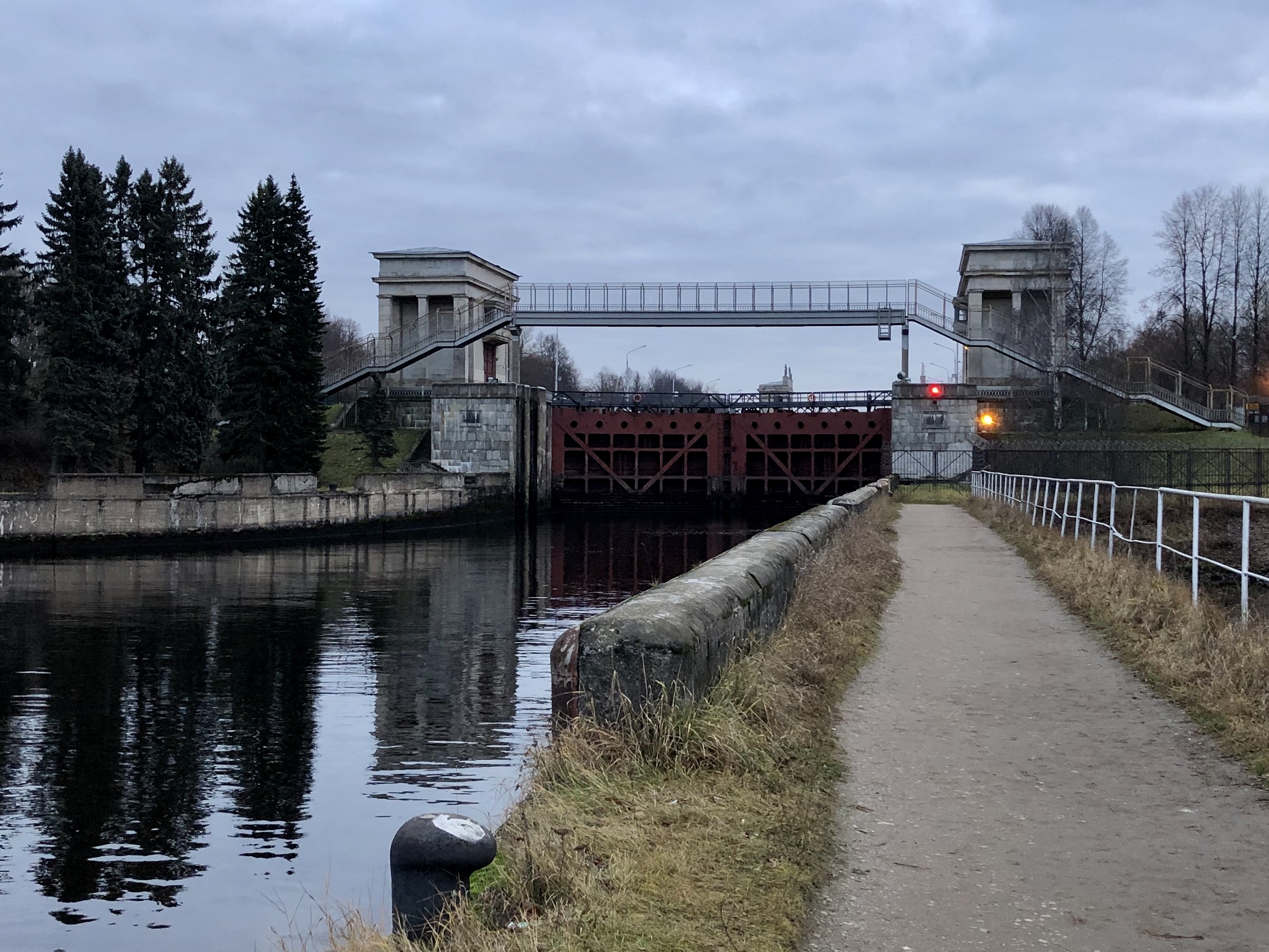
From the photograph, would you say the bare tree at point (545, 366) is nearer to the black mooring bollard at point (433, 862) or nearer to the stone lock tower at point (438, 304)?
the stone lock tower at point (438, 304)

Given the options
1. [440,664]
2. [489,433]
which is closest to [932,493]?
[489,433]

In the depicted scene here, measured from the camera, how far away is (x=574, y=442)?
5228 cm

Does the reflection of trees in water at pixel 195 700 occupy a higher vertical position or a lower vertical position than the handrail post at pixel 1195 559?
lower

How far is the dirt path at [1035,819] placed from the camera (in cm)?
411

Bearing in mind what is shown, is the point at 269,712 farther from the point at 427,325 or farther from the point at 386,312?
the point at 386,312

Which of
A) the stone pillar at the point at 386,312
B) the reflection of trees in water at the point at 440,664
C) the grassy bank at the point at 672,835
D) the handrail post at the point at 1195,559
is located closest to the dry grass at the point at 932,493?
Answer: the reflection of trees in water at the point at 440,664

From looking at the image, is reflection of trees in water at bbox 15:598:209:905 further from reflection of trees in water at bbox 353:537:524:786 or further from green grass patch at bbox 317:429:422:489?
green grass patch at bbox 317:429:422:489

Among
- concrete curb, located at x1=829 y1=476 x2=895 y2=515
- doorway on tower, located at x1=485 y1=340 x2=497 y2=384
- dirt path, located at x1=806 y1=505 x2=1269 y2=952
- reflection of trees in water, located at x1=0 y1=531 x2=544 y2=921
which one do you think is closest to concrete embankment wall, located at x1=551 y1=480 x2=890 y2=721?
dirt path, located at x1=806 y1=505 x2=1269 y2=952

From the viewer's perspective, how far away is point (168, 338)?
45469 mm

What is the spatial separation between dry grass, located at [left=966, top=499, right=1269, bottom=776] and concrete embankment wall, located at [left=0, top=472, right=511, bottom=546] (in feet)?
72.0

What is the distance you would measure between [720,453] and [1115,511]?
29.1 metres

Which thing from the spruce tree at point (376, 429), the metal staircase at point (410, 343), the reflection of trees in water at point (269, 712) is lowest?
the reflection of trees in water at point (269, 712)

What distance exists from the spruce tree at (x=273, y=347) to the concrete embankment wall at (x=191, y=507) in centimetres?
819

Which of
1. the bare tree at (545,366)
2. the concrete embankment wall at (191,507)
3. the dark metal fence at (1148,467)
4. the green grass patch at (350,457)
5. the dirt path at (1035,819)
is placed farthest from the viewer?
the bare tree at (545,366)
